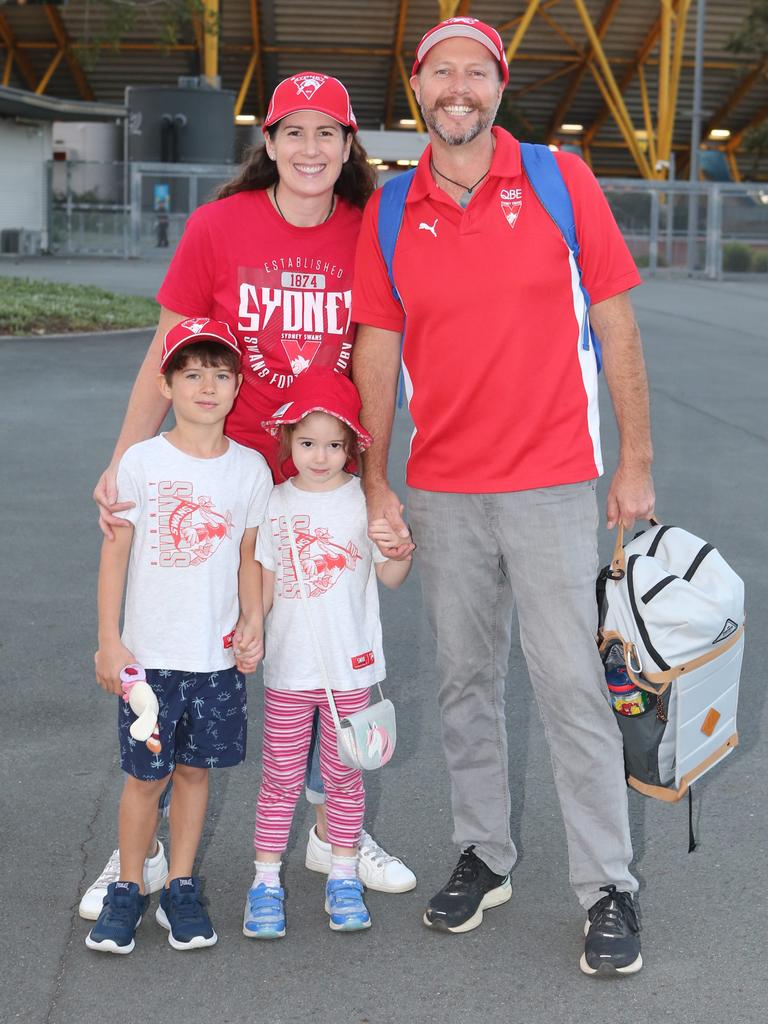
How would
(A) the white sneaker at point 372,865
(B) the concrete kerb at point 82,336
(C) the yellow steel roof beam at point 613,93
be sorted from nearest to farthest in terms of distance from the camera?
(A) the white sneaker at point 372,865
(B) the concrete kerb at point 82,336
(C) the yellow steel roof beam at point 613,93

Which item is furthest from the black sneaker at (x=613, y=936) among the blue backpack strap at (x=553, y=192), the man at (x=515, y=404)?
the blue backpack strap at (x=553, y=192)

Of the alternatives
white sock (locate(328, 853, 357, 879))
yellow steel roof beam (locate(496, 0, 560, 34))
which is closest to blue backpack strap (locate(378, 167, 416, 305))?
white sock (locate(328, 853, 357, 879))

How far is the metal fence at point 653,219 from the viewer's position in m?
30.8

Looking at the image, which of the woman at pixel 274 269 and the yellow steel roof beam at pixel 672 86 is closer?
the woman at pixel 274 269

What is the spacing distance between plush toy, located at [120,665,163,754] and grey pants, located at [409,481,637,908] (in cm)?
77

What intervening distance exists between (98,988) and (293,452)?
1356mm

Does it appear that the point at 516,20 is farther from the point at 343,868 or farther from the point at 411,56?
the point at 343,868

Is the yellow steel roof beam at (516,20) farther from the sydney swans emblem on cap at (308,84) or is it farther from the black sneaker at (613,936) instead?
the black sneaker at (613,936)

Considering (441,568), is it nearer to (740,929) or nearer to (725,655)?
(725,655)

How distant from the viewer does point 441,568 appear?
3.46 meters

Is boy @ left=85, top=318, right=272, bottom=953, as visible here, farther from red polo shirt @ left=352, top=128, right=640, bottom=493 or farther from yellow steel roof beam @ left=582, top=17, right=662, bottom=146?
yellow steel roof beam @ left=582, top=17, right=662, bottom=146

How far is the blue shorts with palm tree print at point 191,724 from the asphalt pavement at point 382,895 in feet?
1.46

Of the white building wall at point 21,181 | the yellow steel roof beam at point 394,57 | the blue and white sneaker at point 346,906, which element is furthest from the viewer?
the yellow steel roof beam at point 394,57

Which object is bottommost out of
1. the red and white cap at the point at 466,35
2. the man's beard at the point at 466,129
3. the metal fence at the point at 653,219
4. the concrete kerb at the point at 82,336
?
the concrete kerb at the point at 82,336
